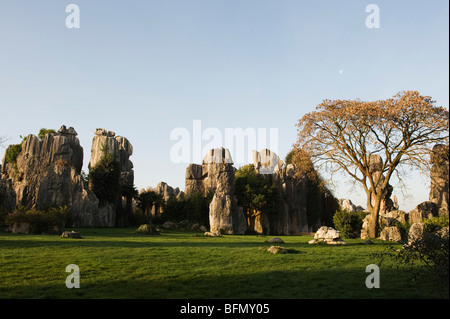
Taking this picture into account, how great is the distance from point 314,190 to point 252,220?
389 inches

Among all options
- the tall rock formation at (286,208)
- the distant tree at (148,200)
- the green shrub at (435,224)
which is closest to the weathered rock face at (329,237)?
the green shrub at (435,224)

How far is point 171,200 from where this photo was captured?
46.3 metres

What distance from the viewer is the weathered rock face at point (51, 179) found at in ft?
115

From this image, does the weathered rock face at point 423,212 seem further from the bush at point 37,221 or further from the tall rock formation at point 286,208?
the bush at point 37,221

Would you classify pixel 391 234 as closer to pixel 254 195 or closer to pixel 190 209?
pixel 254 195

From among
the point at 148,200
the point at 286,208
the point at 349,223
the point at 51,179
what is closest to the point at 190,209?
the point at 148,200

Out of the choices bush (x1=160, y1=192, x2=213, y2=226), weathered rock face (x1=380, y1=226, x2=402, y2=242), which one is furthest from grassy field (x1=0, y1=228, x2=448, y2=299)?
bush (x1=160, y1=192, x2=213, y2=226)

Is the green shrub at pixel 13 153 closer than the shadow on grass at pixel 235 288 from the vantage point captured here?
No

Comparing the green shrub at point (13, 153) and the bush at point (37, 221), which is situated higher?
the green shrub at point (13, 153)

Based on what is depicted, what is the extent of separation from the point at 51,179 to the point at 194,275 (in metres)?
31.2

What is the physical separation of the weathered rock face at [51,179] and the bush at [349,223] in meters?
23.0

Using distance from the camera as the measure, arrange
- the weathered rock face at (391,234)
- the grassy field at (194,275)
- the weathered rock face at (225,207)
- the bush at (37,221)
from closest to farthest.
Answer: the grassy field at (194,275) → the bush at (37,221) → the weathered rock face at (391,234) → the weathered rock face at (225,207)
